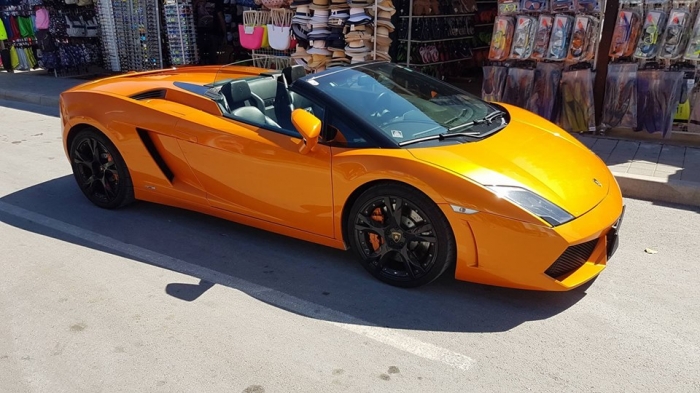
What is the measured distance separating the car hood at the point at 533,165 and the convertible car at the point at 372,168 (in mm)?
12

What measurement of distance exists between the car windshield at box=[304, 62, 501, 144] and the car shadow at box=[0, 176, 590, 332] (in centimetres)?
100

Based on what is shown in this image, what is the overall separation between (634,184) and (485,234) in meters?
3.02

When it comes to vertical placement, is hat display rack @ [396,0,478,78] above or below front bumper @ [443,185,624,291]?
above

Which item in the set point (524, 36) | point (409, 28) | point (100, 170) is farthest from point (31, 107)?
point (524, 36)

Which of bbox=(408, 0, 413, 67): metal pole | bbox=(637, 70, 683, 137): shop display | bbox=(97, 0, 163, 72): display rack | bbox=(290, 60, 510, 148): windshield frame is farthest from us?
bbox=(97, 0, 163, 72): display rack

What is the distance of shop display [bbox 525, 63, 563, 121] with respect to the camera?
7488 mm

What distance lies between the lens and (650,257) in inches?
167

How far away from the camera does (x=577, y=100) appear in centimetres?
739

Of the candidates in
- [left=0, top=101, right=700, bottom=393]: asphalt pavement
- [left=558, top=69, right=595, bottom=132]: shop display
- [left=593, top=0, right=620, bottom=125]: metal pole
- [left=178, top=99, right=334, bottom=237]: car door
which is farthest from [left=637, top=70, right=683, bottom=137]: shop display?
[left=178, top=99, right=334, bottom=237]: car door

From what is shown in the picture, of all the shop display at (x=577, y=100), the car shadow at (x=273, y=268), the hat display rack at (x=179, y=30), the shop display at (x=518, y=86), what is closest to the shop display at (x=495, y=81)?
the shop display at (x=518, y=86)

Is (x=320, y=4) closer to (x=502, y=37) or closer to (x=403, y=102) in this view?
(x=502, y=37)

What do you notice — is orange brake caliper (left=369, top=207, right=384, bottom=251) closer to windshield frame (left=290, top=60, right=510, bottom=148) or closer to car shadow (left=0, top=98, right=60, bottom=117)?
windshield frame (left=290, top=60, right=510, bottom=148)

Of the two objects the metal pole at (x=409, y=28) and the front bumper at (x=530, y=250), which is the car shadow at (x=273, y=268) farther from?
the metal pole at (x=409, y=28)

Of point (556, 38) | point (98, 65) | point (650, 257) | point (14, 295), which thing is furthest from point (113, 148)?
point (98, 65)
